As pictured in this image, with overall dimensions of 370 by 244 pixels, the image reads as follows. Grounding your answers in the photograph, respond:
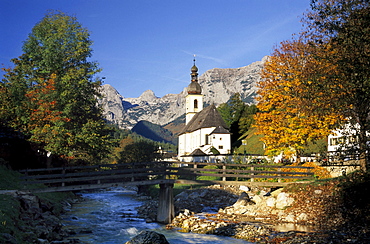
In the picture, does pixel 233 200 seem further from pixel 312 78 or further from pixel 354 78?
pixel 354 78

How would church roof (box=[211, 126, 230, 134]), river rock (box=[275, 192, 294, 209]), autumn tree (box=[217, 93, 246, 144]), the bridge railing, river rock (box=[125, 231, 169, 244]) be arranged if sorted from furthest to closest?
1. autumn tree (box=[217, 93, 246, 144])
2. church roof (box=[211, 126, 230, 134])
3. river rock (box=[275, 192, 294, 209])
4. the bridge railing
5. river rock (box=[125, 231, 169, 244])

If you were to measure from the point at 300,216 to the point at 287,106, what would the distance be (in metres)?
12.5

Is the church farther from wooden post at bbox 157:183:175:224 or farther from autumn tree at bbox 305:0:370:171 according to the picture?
autumn tree at bbox 305:0:370:171

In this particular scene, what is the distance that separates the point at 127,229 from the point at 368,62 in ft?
52.6

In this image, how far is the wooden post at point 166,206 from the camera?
980 inches

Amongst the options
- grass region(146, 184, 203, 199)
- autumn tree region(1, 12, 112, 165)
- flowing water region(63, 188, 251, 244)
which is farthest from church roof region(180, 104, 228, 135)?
flowing water region(63, 188, 251, 244)

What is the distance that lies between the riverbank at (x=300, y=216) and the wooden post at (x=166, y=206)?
0.59 meters

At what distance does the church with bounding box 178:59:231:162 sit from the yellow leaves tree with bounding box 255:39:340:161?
33.6m

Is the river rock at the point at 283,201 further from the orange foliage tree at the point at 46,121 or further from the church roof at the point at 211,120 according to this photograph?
the church roof at the point at 211,120

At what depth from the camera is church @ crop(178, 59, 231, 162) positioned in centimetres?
7906

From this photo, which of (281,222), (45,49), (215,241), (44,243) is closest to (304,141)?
(281,222)

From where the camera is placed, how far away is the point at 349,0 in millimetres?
16562

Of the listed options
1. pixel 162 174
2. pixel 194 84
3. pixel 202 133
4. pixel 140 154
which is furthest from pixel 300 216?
pixel 194 84

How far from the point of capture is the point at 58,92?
35188 millimetres
